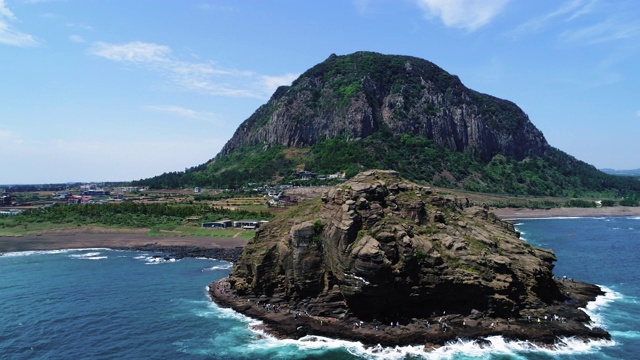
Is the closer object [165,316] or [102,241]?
[165,316]

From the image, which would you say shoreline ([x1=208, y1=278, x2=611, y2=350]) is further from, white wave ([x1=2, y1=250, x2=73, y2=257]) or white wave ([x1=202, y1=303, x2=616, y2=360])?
white wave ([x1=2, y1=250, x2=73, y2=257])

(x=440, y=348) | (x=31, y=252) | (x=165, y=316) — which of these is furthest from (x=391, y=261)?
(x=31, y=252)

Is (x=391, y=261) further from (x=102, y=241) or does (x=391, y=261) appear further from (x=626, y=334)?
(x=102, y=241)

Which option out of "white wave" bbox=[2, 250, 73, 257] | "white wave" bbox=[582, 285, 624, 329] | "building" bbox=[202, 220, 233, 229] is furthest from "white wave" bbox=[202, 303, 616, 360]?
"building" bbox=[202, 220, 233, 229]

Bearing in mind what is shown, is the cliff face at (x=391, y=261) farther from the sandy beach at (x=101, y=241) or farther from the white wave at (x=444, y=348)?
the sandy beach at (x=101, y=241)

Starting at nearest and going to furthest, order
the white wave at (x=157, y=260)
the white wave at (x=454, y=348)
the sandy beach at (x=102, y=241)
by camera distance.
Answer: the white wave at (x=454, y=348) < the white wave at (x=157, y=260) < the sandy beach at (x=102, y=241)

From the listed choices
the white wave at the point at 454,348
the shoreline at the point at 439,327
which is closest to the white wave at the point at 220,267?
the shoreline at the point at 439,327
